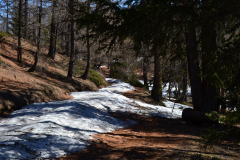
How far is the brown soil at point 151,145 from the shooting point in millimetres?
4703

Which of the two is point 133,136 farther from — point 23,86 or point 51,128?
point 23,86

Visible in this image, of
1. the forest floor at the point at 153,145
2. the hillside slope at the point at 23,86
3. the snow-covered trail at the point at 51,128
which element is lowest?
the forest floor at the point at 153,145

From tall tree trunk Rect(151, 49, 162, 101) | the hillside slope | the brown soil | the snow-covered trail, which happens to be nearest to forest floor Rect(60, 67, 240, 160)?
the brown soil

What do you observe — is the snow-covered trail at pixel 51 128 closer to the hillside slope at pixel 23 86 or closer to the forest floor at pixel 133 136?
the forest floor at pixel 133 136

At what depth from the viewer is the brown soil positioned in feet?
15.4

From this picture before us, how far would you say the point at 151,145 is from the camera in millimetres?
5887

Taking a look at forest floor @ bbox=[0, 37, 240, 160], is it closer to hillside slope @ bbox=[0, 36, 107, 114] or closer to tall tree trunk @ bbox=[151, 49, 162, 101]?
hillside slope @ bbox=[0, 36, 107, 114]

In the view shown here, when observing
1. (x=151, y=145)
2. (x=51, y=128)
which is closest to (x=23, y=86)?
(x=51, y=128)

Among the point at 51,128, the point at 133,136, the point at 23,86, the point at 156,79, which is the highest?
the point at 156,79

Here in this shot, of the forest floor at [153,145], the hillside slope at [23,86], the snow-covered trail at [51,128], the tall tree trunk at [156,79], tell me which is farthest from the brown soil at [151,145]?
the tall tree trunk at [156,79]

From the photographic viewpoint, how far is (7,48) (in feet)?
50.6

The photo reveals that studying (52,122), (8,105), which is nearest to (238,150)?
(52,122)

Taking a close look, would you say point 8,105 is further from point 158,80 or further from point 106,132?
point 158,80

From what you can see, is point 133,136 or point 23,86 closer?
point 133,136
